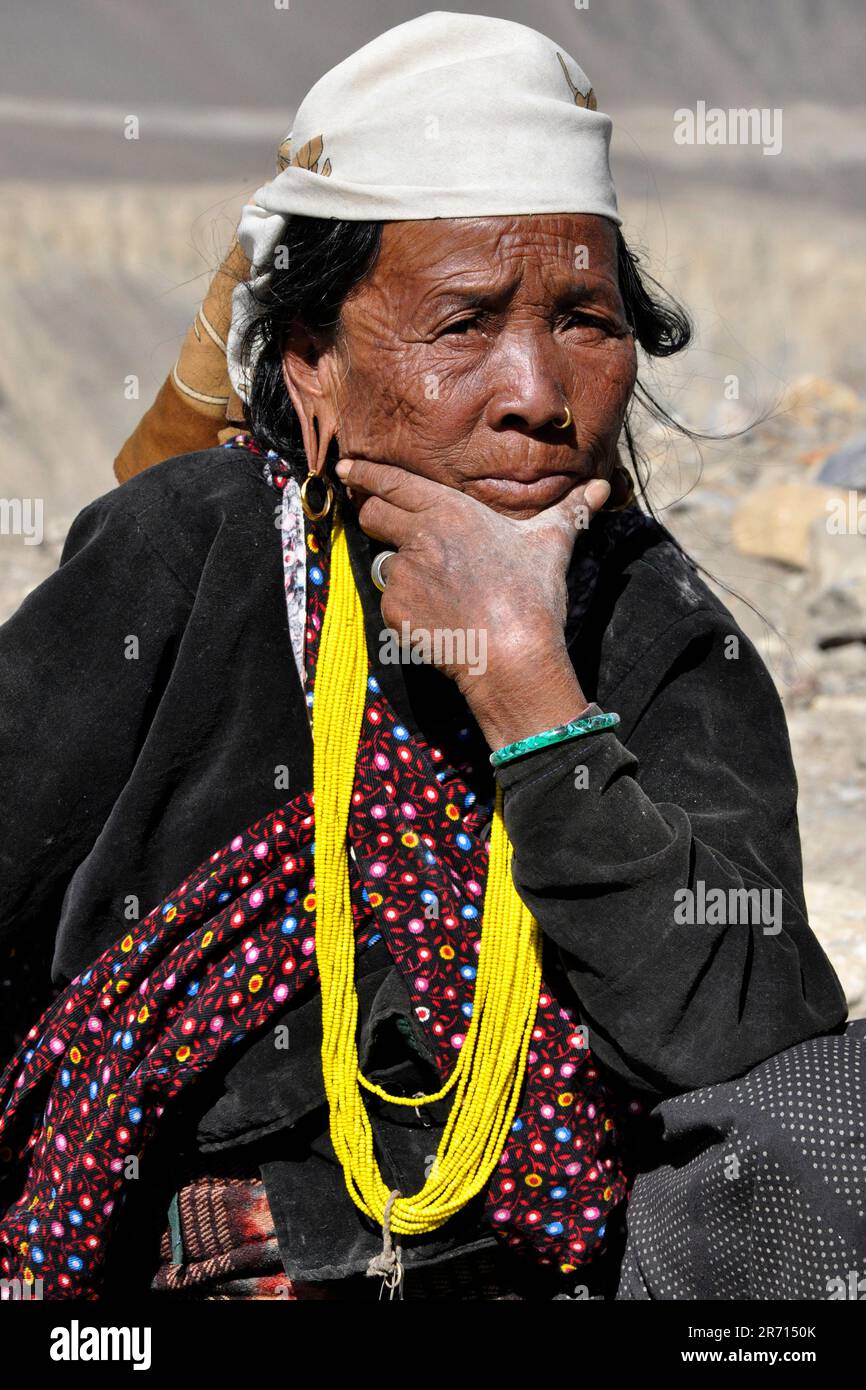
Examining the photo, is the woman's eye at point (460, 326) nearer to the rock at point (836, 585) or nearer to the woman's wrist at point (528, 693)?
the woman's wrist at point (528, 693)

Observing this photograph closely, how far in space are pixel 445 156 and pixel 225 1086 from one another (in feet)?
4.29

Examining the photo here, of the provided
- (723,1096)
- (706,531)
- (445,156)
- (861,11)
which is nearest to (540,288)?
(445,156)

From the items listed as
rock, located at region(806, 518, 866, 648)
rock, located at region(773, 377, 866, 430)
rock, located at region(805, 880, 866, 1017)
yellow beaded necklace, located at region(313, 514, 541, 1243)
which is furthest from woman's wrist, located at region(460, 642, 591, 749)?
rock, located at region(773, 377, 866, 430)

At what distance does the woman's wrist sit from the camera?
6.01 ft

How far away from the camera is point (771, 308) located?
19562 mm

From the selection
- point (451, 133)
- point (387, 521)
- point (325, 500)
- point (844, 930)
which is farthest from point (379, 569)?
point (844, 930)

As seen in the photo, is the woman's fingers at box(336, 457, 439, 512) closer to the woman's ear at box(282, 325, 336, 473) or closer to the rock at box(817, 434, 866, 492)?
the woman's ear at box(282, 325, 336, 473)

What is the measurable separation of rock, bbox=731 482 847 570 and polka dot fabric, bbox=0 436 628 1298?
4.78 metres

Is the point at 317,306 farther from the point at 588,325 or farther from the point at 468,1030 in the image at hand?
the point at 468,1030

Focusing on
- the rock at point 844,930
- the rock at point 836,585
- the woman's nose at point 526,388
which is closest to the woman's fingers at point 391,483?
the woman's nose at point 526,388

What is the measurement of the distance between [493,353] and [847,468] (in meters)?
6.00

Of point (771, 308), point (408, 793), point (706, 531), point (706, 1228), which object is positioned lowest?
point (706, 1228)
